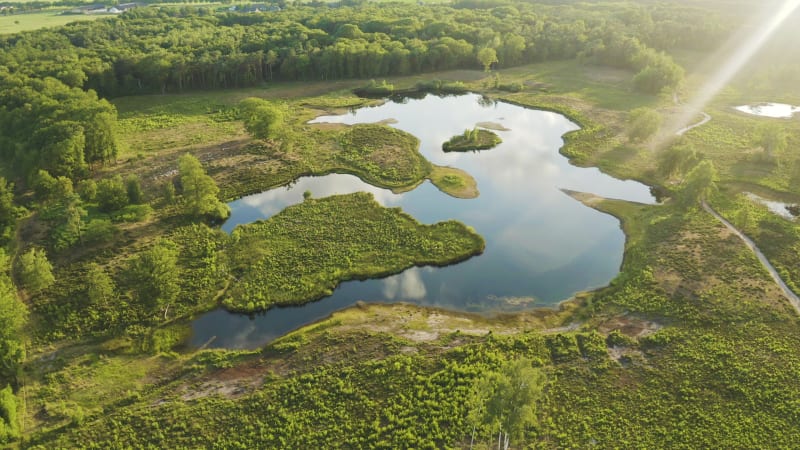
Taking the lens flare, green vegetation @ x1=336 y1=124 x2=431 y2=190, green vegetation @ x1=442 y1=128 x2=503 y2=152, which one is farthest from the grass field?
the lens flare

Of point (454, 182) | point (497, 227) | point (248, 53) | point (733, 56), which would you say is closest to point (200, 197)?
point (454, 182)

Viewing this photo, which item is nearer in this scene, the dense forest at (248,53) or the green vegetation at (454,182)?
the green vegetation at (454,182)

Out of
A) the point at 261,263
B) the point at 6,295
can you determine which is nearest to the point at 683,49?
the point at 261,263

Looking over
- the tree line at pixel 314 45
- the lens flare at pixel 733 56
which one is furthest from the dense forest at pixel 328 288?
the lens flare at pixel 733 56

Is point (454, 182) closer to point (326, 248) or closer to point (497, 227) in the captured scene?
point (497, 227)

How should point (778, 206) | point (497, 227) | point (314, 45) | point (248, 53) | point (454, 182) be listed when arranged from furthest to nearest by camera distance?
1. point (314, 45)
2. point (248, 53)
3. point (454, 182)
4. point (778, 206)
5. point (497, 227)

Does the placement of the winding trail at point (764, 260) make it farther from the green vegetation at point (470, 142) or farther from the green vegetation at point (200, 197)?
the green vegetation at point (200, 197)

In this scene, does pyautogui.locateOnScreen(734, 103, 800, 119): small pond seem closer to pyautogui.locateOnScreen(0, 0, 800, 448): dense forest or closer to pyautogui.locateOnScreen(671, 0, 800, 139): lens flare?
pyautogui.locateOnScreen(0, 0, 800, 448): dense forest
